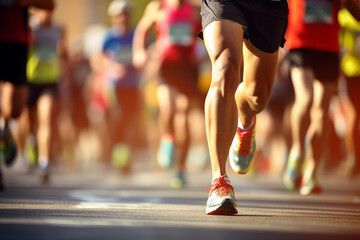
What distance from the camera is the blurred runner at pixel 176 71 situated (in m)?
8.37

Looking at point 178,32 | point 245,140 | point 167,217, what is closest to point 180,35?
point 178,32

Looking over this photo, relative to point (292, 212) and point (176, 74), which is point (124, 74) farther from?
point (292, 212)

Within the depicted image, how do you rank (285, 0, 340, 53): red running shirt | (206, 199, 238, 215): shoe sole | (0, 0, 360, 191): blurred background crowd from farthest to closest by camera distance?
(0, 0, 360, 191): blurred background crowd, (285, 0, 340, 53): red running shirt, (206, 199, 238, 215): shoe sole

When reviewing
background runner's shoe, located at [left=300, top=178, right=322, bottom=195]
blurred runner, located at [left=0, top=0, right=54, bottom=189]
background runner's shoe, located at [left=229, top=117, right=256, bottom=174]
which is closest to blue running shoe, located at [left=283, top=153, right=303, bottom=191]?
background runner's shoe, located at [left=300, top=178, right=322, bottom=195]

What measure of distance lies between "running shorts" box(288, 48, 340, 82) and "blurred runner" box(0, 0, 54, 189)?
222 cm

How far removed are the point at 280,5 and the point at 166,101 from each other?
365 centimetres

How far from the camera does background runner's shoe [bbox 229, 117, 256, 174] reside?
5266mm

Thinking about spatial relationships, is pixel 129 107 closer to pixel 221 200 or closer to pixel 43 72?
pixel 43 72

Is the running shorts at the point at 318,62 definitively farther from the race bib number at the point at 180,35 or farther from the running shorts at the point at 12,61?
the running shorts at the point at 12,61

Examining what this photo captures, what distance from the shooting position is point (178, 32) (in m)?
8.45

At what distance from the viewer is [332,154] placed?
11859 millimetres

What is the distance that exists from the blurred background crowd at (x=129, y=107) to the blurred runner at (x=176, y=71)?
0.01 metres

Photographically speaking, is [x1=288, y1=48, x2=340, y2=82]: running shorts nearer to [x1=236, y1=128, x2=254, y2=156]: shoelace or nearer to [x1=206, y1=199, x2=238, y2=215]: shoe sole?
[x1=236, y1=128, x2=254, y2=156]: shoelace

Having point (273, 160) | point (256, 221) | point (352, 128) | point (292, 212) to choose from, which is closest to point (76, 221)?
point (256, 221)
